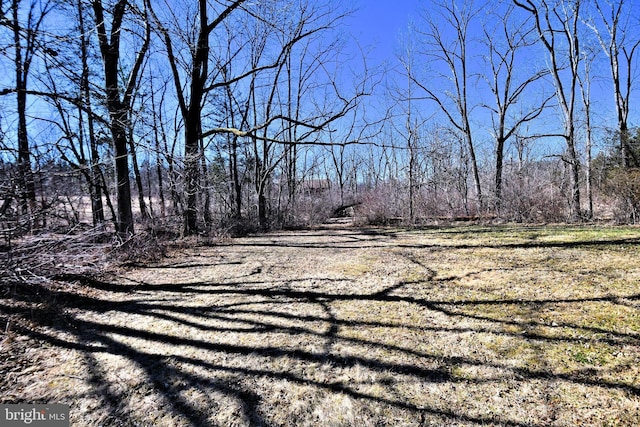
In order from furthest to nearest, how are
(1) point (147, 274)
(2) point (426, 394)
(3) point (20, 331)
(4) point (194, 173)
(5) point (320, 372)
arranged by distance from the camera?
(4) point (194, 173) → (1) point (147, 274) → (3) point (20, 331) → (5) point (320, 372) → (2) point (426, 394)

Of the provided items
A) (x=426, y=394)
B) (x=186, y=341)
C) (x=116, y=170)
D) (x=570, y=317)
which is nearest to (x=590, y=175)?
(x=570, y=317)

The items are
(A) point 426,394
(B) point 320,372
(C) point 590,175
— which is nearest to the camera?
(A) point 426,394

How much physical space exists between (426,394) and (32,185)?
15.9 ft

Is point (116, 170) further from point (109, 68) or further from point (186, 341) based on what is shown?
point (186, 341)

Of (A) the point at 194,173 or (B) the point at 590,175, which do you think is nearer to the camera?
(A) the point at 194,173

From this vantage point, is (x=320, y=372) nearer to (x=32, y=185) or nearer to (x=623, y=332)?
(x=623, y=332)

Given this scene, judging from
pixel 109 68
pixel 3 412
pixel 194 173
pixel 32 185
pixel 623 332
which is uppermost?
pixel 109 68

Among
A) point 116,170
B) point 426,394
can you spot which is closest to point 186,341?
point 426,394

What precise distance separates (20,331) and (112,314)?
0.77 metres

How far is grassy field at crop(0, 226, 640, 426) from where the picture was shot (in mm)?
1809

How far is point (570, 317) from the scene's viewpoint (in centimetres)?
268

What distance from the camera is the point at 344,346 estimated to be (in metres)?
2.54

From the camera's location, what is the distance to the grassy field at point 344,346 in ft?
5.93

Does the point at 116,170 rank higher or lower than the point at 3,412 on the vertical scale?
higher
